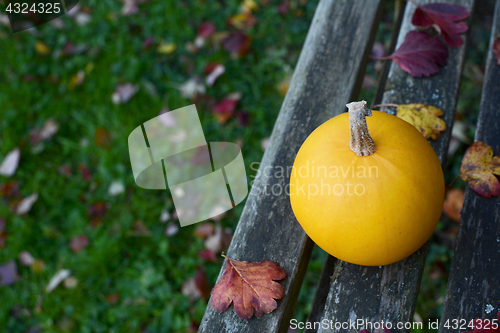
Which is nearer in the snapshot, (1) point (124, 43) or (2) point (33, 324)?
(2) point (33, 324)

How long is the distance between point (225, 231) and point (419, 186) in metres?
1.50

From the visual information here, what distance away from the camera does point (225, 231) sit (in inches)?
91.5

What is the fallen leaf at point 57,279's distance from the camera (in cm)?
232

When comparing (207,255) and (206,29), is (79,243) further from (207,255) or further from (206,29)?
(206,29)

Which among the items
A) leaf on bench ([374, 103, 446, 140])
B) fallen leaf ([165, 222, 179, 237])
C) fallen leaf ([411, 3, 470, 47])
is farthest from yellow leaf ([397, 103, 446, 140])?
fallen leaf ([165, 222, 179, 237])

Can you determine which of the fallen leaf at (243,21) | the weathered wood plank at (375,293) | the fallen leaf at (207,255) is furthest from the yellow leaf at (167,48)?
the weathered wood plank at (375,293)

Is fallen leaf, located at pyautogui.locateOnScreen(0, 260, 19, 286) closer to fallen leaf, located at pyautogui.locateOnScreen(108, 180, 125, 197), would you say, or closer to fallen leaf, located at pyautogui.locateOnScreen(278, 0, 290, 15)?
fallen leaf, located at pyautogui.locateOnScreen(108, 180, 125, 197)

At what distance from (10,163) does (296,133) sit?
2.40 meters

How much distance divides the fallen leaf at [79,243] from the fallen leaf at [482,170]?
7.40 feet

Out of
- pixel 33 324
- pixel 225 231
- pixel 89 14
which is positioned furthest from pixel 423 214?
pixel 89 14

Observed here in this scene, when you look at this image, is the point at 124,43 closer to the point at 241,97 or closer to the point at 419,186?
the point at 241,97

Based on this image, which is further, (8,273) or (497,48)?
(8,273)

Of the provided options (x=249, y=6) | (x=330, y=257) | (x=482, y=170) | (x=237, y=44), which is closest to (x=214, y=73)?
(x=237, y=44)

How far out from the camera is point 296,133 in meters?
1.44
